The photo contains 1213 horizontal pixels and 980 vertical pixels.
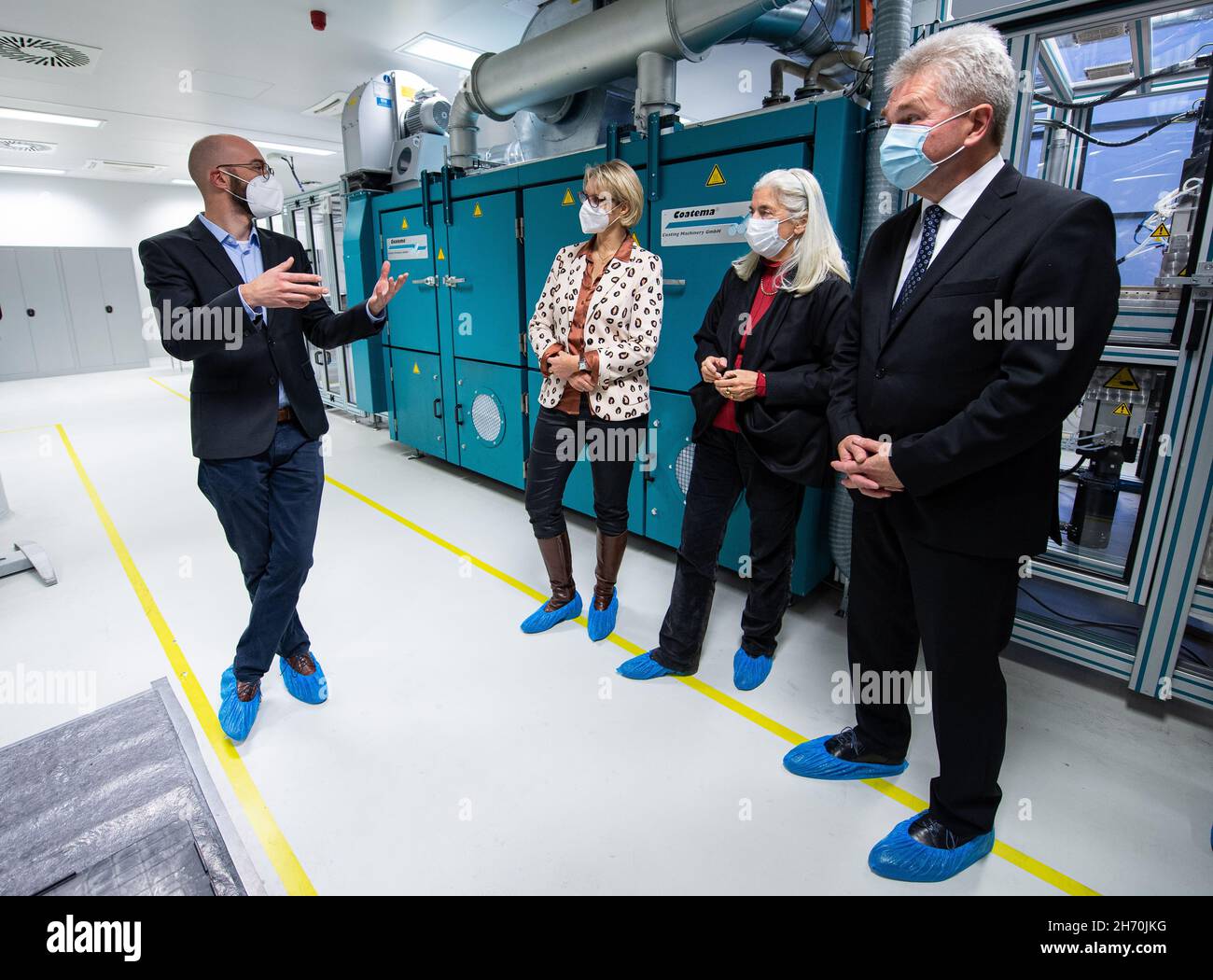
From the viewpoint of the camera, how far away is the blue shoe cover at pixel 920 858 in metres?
1.59

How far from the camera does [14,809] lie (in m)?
1.76

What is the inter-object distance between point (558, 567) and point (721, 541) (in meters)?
0.78

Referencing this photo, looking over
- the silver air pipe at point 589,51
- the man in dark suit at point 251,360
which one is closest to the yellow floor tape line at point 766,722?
the man in dark suit at point 251,360

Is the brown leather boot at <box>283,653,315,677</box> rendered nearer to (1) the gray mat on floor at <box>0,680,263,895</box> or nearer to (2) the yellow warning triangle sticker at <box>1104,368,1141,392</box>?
(1) the gray mat on floor at <box>0,680,263,895</box>

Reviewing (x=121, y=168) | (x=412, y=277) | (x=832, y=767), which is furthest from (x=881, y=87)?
(x=121, y=168)

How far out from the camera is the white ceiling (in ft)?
15.7

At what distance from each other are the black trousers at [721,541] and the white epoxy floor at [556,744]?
0.17 metres

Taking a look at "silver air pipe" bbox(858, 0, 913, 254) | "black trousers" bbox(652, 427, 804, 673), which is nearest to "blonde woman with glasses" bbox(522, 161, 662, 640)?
"black trousers" bbox(652, 427, 804, 673)

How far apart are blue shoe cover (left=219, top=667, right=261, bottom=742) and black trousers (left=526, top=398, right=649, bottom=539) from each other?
47.3 inches

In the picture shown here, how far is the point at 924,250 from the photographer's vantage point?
4.97ft

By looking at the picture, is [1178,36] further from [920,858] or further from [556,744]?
[556,744]

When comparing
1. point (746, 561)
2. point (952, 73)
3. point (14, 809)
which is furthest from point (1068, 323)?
point (14, 809)

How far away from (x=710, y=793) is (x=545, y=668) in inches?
33.5

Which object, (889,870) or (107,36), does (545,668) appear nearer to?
(889,870)
